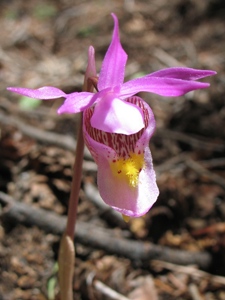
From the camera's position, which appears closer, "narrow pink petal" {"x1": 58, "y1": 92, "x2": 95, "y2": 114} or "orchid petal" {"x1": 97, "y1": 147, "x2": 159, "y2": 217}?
"narrow pink petal" {"x1": 58, "y1": 92, "x2": 95, "y2": 114}

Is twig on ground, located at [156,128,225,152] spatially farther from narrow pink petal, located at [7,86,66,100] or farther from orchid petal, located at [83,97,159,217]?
narrow pink petal, located at [7,86,66,100]

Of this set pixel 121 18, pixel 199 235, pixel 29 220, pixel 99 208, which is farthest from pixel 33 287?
pixel 121 18

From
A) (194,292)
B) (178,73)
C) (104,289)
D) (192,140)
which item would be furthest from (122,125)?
(192,140)

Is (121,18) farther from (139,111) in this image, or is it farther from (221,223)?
(139,111)

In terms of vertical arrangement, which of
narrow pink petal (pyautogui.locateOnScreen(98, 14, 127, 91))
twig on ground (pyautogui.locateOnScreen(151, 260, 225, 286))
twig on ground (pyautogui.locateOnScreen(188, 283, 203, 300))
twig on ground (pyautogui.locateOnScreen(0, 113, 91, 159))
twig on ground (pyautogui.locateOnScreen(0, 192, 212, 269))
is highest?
narrow pink petal (pyautogui.locateOnScreen(98, 14, 127, 91))

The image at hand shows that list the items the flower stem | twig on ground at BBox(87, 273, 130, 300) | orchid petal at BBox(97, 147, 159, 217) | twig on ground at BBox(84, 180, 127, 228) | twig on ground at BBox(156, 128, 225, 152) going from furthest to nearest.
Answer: twig on ground at BBox(156, 128, 225, 152) < twig on ground at BBox(84, 180, 127, 228) < twig on ground at BBox(87, 273, 130, 300) < the flower stem < orchid petal at BBox(97, 147, 159, 217)

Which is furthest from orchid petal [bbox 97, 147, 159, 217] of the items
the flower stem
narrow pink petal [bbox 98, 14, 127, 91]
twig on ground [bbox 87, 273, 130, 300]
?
twig on ground [bbox 87, 273, 130, 300]

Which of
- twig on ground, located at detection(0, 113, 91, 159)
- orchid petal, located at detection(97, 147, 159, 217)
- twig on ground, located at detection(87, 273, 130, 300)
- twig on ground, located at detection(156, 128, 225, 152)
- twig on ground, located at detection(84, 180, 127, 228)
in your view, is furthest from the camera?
twig on ground, located at detection(156, 128, 225, 152)
